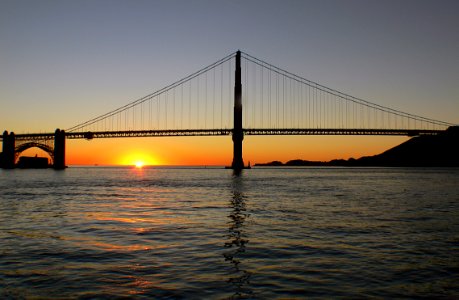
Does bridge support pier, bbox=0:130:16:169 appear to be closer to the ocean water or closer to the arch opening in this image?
the arch opening

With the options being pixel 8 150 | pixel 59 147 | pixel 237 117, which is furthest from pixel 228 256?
pixel 8 150

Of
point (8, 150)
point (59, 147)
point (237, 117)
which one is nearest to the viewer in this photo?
point (237, 117)

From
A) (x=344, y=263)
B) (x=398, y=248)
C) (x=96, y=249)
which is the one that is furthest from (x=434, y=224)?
(x=96, y=249)

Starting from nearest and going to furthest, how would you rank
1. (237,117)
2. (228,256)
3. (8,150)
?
(228,256) → (237,117) → (8,150)

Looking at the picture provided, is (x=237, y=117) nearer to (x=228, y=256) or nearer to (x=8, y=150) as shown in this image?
(x=8, y=150)

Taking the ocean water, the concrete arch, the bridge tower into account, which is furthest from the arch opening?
the ocean water

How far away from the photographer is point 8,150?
408ft

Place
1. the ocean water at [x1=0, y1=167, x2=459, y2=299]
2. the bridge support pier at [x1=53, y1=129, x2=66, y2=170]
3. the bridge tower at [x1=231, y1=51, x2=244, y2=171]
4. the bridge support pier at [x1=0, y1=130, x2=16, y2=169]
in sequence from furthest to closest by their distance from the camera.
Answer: the bridge support pier at [x1=0, y1=130, x2=16, y2=169]
the bridge support pier at [x1=53, y1=129, x2=66, y2=170]
the bridge tower at [x1=231, y1=51, x2=244, y2=171]
the ocean water at [x1=0, y1=167, x2=459, y2=299]

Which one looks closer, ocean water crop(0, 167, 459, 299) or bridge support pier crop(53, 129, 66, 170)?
ocean water crop(0, 167, 459, 299)

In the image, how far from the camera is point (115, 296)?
6.77 m

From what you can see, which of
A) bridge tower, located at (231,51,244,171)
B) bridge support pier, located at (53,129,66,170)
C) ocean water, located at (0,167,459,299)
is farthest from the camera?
bridge support pier, located at (53,129,66,170)

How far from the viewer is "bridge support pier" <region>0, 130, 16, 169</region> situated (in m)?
123

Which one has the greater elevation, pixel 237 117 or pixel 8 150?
pixel 237 117

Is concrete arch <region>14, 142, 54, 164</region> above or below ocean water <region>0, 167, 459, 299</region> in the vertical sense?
above
